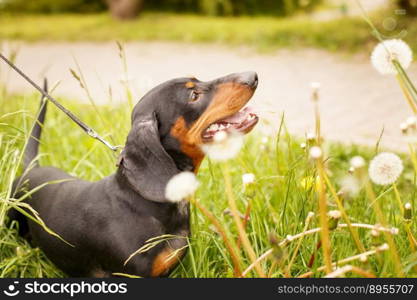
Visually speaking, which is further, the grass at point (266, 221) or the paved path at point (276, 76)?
the paved path at point (276, 76)

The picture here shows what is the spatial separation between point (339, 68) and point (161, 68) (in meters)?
2.62

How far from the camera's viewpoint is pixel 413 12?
9000 mm

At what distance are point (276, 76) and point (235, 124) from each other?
5339 millimetres

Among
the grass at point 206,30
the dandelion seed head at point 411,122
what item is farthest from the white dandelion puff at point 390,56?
the grass at point 206,30

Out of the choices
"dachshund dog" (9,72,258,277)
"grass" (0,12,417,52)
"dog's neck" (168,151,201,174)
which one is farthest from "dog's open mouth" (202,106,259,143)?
"grass" (0,12,417,52)

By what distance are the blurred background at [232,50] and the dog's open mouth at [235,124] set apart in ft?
3.13

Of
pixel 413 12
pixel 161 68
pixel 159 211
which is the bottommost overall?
pixel 159 211

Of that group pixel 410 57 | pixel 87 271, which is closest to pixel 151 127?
pixel 87 271

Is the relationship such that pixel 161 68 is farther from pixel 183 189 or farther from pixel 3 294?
pixel 183 189

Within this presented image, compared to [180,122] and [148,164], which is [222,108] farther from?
[148,164]

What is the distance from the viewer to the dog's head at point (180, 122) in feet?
7.54

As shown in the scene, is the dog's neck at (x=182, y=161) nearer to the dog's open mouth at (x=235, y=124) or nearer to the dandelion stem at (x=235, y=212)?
the dog's open mouth at (x=235, y=124)

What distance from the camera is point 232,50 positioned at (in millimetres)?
9352

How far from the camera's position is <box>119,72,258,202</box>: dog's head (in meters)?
2.30
